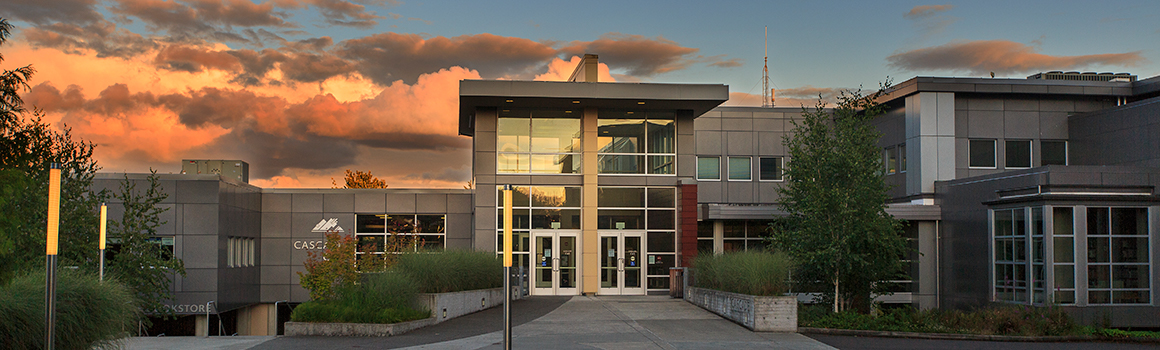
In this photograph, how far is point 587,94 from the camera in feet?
80.7

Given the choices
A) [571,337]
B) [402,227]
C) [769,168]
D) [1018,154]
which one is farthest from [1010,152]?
[402,227]

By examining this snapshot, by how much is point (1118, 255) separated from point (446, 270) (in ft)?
53.6

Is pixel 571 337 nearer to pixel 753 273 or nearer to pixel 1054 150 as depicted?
pixel 753 273

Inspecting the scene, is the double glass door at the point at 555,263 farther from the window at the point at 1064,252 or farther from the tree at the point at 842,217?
the window at the point at 1064,252

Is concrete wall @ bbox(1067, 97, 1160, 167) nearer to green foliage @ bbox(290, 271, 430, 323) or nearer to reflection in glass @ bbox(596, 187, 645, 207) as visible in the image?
reflection in glass @ bbox(596, 187, 645, 207)

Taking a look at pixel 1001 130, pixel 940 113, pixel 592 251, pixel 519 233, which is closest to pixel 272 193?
pixel 519 233

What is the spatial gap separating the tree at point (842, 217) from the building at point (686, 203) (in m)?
4.00

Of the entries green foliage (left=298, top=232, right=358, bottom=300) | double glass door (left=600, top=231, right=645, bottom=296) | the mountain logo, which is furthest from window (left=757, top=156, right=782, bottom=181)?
green foliage (left=298, top=232, right=358, bottom=300)

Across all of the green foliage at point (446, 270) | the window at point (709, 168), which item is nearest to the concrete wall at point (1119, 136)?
the window at point (709, 168)

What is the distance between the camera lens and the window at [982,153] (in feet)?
93.1

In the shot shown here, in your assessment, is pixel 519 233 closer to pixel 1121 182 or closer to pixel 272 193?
pixel 272 193

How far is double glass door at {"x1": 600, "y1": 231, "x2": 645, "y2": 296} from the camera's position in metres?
26.0

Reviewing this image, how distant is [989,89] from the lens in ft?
91.2

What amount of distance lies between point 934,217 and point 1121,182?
6421mm
